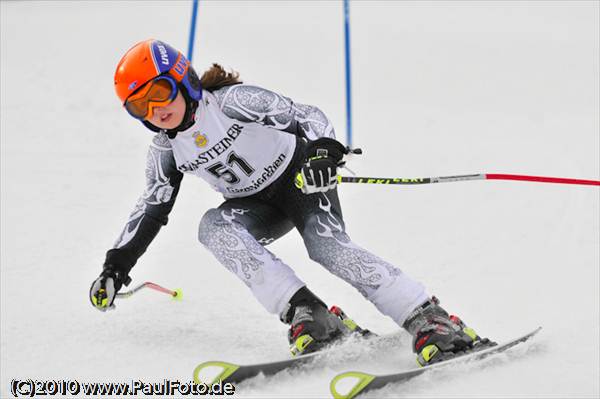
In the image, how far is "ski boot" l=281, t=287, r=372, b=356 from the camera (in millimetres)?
3539

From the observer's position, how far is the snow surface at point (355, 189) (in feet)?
12.7

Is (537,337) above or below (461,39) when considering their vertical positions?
below

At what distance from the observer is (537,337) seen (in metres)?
3.83

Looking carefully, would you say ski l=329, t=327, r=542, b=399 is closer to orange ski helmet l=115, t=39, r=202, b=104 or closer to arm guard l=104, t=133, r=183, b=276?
arm guard l=104, t=133, r=183, b=276

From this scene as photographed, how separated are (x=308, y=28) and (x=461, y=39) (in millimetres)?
2218

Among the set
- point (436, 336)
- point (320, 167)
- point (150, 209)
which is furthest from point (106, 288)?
point (436, 336)

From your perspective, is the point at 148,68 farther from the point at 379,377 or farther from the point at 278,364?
the point at 379,377

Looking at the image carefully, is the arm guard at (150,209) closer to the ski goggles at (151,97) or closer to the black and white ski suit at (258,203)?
the black and white ski suit at (258,203)

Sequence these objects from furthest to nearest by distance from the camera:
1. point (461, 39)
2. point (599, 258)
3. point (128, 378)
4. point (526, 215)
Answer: point (461, 39)
point (526, 215)
point (599, 258)
point (128, 378)

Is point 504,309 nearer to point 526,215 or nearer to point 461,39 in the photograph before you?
point 526,215

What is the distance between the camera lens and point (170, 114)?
364 centimetres

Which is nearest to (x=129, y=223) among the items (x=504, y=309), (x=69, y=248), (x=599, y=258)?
(x=69, y=248)

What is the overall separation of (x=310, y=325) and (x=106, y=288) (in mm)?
1006

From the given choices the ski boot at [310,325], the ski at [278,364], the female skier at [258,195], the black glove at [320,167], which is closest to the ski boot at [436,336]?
the female skier at [258,195]
